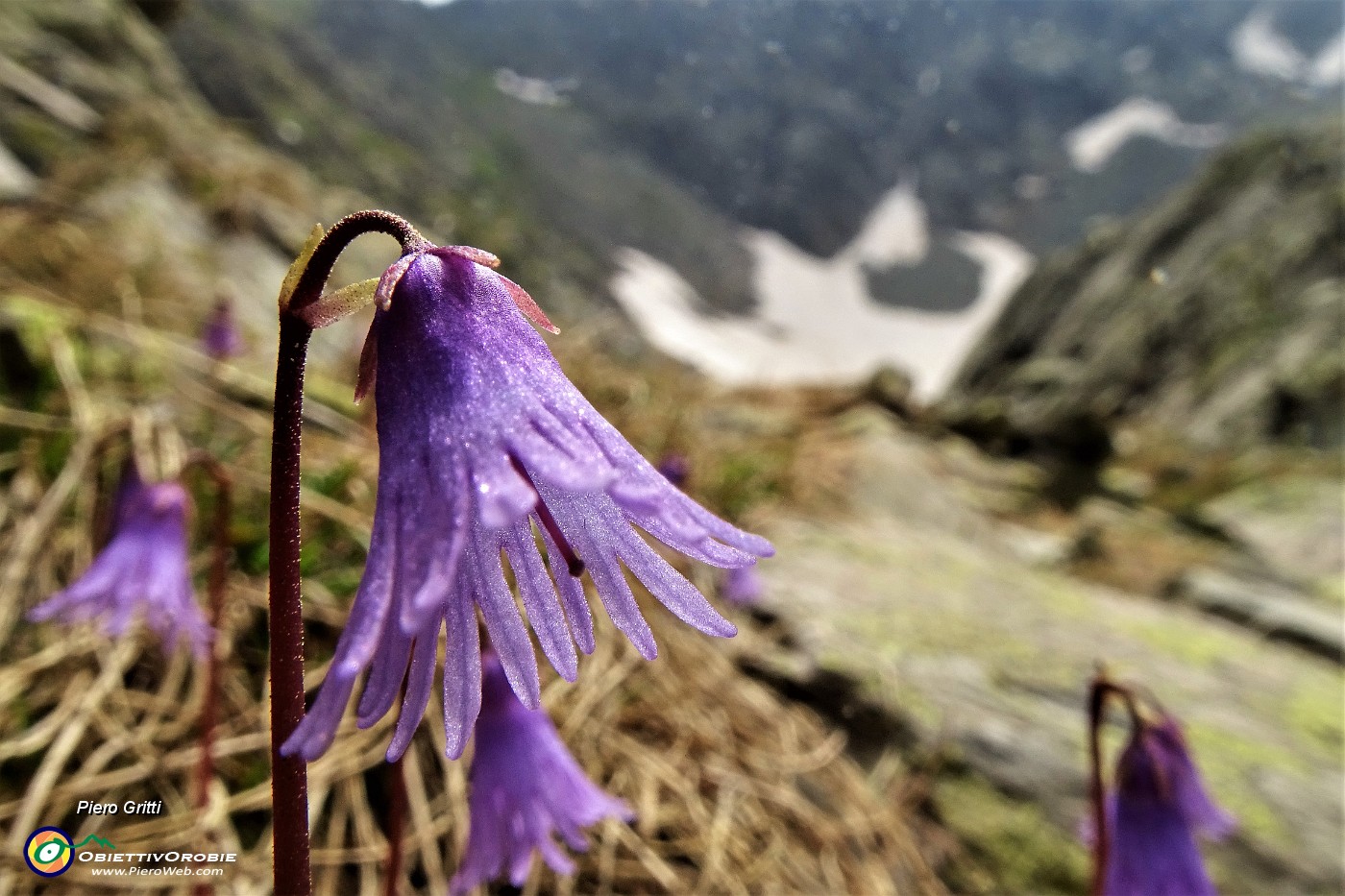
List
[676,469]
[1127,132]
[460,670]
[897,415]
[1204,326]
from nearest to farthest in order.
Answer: [460,670]
[676,469]
[897,415]
[1204,326]
[1127,132]

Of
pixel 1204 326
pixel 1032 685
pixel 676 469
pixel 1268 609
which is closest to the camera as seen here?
pixel 676 469

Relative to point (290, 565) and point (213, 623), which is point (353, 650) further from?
point (213, 623)

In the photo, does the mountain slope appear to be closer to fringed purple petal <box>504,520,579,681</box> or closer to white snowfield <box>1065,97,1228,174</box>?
white snowfield <box>1065,97,1228,174</box>

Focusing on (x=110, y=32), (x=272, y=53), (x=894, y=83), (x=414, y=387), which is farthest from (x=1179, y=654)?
(x=272, y=53)

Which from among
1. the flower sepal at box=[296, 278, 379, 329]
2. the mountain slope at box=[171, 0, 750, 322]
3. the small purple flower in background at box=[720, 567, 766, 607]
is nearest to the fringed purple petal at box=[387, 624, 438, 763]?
the flower sepal at box=[296, 278, 379, 329]

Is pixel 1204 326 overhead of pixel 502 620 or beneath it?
overhead

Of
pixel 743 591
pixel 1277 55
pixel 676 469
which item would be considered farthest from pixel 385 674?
pixel 1277 55

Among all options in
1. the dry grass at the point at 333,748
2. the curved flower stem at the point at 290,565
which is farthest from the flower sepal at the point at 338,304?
the dry grass at the point at 333,748
